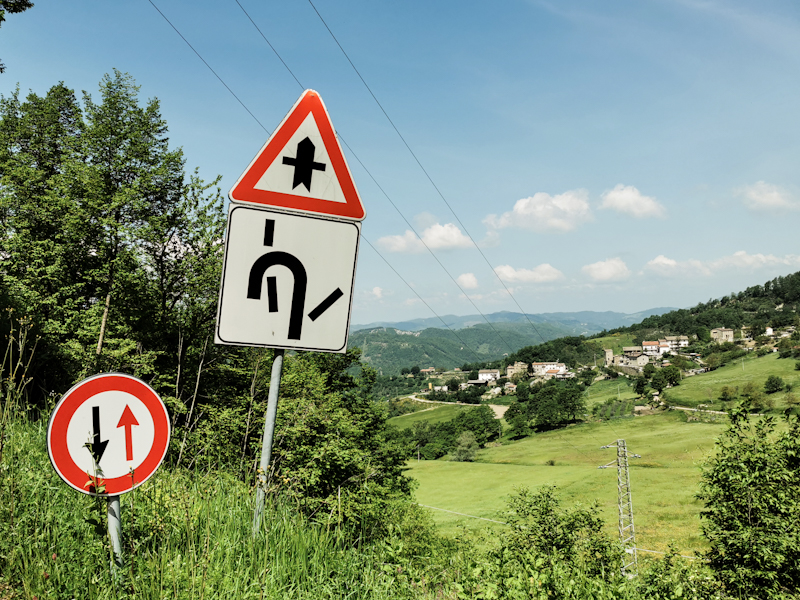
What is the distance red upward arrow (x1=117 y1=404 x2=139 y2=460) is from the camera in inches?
76.5

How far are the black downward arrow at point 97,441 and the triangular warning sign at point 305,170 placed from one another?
3.51 ft

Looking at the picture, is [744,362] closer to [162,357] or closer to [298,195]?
[162,357]

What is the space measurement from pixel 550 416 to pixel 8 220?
114 meters

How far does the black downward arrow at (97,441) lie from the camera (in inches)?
73.9

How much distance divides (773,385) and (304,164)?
137589 mm

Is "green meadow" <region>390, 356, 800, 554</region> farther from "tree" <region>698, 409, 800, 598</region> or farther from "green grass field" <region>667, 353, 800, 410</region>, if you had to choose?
"tree" <region>698, 409, 800, 598</region>

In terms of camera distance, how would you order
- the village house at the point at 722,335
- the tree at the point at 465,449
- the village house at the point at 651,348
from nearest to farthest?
the tree at the point at 465,449, the village house at the point at 722,335, the village house at the point at 651,348

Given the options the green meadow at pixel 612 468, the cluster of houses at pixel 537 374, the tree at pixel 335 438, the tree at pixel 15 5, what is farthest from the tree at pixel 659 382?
the tree at pixel 15 5

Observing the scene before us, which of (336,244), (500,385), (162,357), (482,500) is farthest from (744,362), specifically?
(336,244)

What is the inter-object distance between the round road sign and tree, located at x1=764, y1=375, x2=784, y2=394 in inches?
5373

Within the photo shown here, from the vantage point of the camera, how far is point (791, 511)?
725 inches

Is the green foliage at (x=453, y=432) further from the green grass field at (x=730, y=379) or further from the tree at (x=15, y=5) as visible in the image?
the tree at (x=15, y=5)

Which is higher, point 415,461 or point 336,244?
point 336,244

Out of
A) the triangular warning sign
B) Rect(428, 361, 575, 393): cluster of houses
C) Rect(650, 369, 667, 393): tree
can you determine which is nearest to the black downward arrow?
the triangular warning sign
